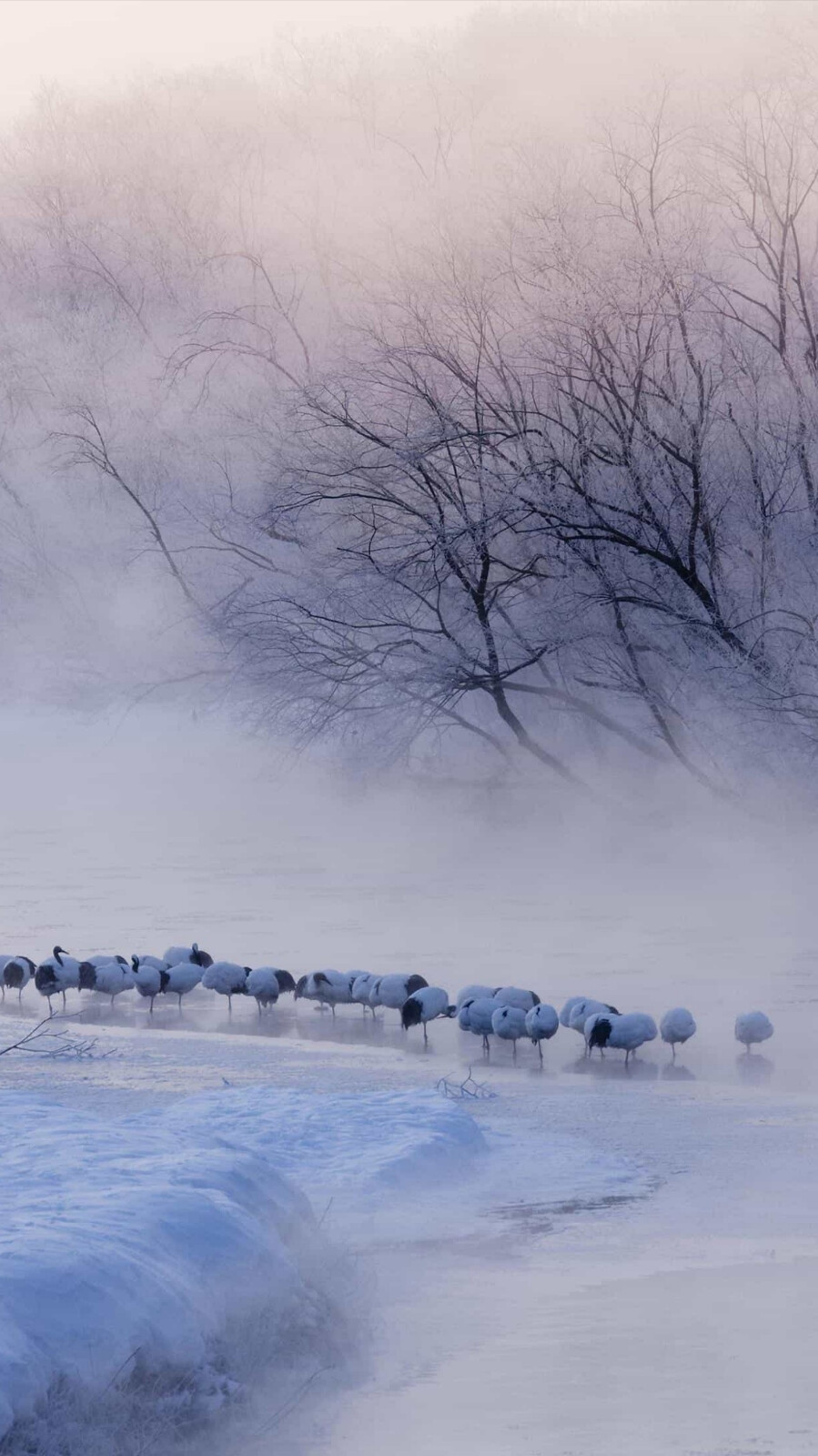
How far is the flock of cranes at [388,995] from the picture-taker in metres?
5.00

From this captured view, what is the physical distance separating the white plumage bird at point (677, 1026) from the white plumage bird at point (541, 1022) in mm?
339

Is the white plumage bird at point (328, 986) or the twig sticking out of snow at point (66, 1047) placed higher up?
the white plumage bird at point (328, 986)

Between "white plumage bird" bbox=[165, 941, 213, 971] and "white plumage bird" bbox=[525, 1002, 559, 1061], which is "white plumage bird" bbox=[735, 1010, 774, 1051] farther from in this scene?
"white plumage bird" bbox=[165, 941, 213, 971]

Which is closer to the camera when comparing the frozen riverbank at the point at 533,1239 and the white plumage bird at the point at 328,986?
the frozen riverbank at the point at 533,1239

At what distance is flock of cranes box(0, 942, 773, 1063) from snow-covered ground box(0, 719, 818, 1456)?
9cm

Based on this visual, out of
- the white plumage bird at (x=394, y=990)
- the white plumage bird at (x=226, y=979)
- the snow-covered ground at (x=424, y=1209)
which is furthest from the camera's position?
the white plumage bird at (x=226, y=979)

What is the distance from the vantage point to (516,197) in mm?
12539

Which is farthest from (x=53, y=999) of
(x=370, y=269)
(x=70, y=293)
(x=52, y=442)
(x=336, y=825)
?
(x=70, y=293)

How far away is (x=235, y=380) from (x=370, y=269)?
1732 mm

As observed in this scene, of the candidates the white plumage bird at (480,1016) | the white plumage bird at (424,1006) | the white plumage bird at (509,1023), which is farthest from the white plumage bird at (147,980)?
the white plumage bird at (509,1023)

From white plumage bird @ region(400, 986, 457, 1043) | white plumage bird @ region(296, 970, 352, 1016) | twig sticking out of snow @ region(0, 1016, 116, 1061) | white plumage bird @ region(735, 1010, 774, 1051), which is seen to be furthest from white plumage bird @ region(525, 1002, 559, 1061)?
twig sticking out of snow @ region(0, 1016, 116, 1061)

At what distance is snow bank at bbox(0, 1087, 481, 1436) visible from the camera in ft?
7.32

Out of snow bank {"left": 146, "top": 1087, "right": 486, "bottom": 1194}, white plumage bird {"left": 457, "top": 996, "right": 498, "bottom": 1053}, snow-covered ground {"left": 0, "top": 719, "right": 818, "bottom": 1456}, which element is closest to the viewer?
snow-covered ground {"left": 0, "top": 719, "right": 818, "bottom": 1456}

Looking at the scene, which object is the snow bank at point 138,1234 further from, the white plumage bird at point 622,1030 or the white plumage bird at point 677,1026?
the white plumage bird at point 677,1026
